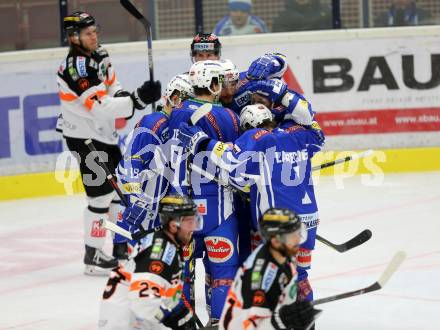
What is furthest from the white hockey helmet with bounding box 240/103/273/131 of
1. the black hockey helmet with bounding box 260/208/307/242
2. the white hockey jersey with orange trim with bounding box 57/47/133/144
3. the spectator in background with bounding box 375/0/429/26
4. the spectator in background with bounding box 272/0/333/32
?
the spectator in background with bounding box 375/0/429/26

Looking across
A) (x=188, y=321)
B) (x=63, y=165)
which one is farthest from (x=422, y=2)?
(x=188, y=321)

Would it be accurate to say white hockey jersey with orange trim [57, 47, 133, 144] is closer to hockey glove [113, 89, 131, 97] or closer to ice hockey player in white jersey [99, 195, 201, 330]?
hockey glove [113, 89, 131, 97]

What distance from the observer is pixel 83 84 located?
7.45 meters

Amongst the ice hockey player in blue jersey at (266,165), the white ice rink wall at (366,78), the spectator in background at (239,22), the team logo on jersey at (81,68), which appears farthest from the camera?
the spectator in background at (239,22)

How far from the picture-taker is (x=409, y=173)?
34.6 ft

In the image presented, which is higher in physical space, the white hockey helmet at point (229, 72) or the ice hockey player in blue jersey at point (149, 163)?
the white hockey helmet at point (229, 72)

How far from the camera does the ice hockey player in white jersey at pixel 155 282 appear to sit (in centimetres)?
468

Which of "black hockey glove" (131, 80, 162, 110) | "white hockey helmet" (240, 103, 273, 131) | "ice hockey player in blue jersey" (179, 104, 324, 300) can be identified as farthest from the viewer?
"black hockey glove" (131, 80, 162, 110)

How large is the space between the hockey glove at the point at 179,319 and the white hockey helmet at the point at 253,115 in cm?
122

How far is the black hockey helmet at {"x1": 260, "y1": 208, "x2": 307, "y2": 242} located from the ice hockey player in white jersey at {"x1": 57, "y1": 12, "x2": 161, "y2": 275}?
2.84 metres

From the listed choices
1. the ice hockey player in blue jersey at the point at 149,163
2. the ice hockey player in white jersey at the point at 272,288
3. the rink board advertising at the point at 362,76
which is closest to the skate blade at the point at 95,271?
the ice hockey player in blue jersey at the point at 149,163

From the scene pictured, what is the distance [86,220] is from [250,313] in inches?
133

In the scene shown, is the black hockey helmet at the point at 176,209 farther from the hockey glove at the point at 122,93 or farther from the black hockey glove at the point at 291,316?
the hockey glove at the point at 122,93

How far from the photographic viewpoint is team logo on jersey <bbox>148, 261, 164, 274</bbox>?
471 cm
